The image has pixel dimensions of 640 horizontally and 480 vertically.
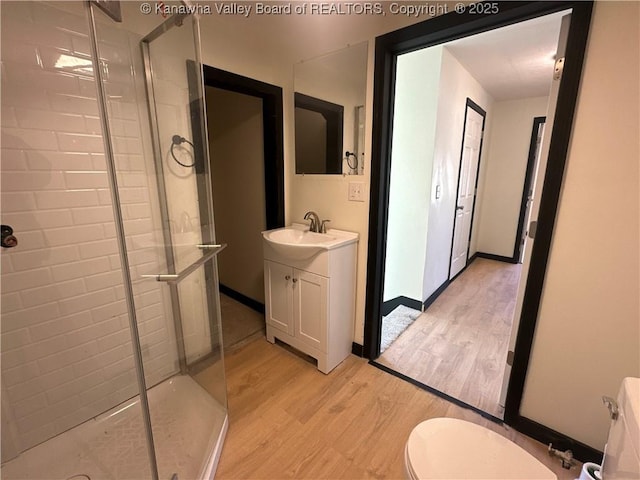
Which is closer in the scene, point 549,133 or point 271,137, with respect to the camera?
point 549,133

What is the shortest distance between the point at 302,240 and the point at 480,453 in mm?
1497

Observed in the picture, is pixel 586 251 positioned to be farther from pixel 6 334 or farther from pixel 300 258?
pixel 6 334

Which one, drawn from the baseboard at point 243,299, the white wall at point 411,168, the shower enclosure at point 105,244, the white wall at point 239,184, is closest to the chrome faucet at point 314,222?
the white wall at point 239,184

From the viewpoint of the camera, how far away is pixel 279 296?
6.92 feet

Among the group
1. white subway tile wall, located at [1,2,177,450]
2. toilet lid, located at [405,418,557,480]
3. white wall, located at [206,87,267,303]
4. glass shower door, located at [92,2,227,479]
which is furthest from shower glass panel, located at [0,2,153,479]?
white wall, located at [206,87,267,303]

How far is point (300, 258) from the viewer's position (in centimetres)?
180

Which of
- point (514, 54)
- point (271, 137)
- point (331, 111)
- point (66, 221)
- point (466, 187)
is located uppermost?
point (514, 54)

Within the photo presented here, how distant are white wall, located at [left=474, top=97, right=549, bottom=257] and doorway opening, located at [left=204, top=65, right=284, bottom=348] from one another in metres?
3.23

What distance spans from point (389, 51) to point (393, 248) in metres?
1.53

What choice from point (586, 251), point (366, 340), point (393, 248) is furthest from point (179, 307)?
point (586, 251)

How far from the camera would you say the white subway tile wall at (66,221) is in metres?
1.17

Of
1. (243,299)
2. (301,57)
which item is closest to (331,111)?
(301,57)

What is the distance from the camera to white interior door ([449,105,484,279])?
10.4 feet

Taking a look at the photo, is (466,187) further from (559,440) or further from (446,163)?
(559,440)
